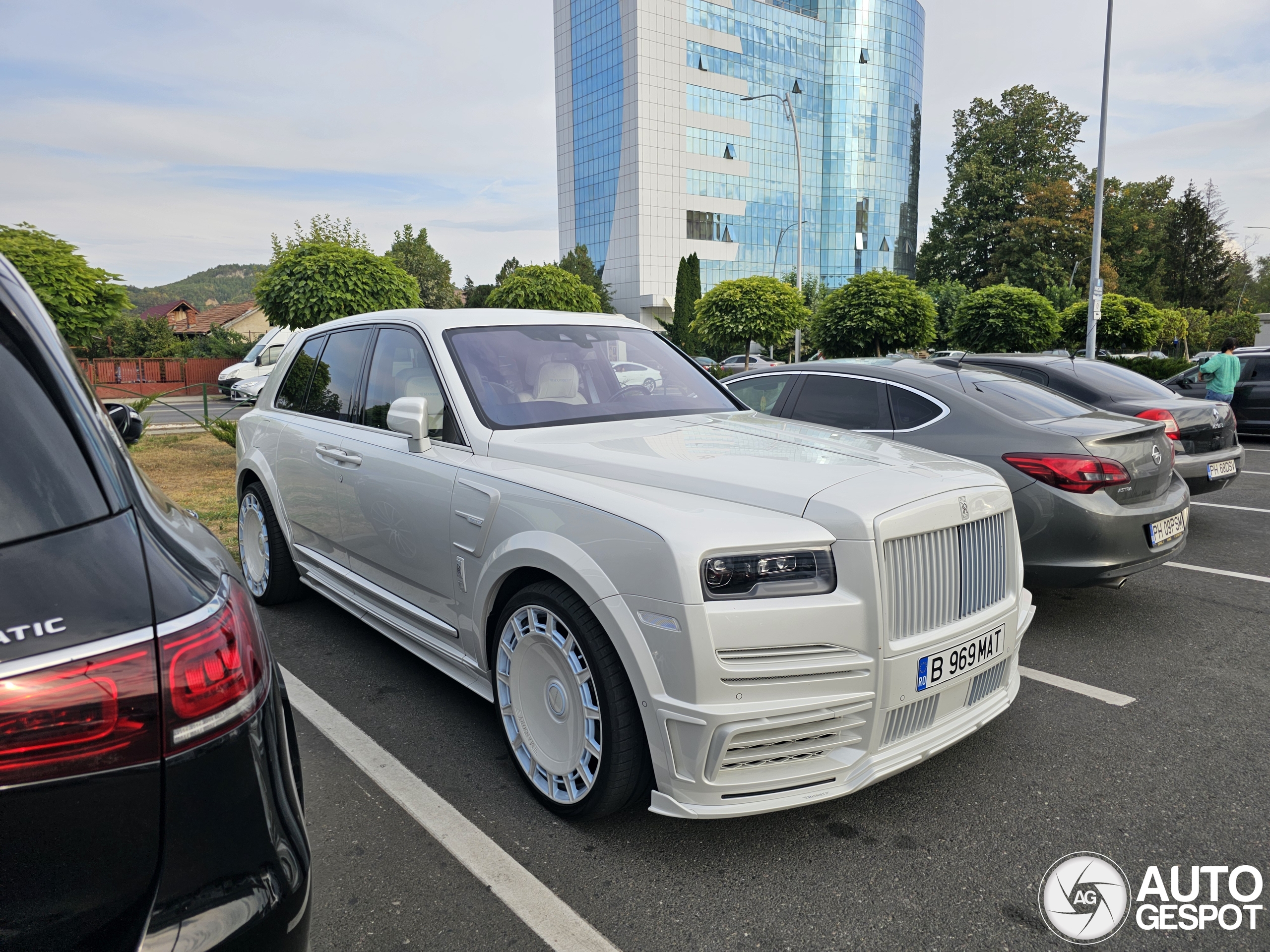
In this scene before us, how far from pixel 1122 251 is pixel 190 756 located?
73.0 meters

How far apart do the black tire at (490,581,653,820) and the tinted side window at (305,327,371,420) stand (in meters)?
1.99

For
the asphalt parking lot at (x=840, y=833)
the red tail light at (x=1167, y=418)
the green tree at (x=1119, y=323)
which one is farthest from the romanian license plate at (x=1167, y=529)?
the green tree at (x=1119, y=323)

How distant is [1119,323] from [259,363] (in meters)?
27.3

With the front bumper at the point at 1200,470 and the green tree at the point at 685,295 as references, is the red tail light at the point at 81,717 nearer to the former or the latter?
the front bumper at the point at 1200,470

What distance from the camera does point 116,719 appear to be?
124cm

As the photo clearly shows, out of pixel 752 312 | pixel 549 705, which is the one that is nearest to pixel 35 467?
pixel 549 705

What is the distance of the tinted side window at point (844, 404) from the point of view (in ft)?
18.2

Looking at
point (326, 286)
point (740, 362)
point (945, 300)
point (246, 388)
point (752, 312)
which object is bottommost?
point (740, 362)

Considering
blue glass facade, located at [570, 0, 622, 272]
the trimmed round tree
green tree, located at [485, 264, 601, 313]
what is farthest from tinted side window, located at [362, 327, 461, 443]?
blue glass facade, located at [570, 0, 622, 272]

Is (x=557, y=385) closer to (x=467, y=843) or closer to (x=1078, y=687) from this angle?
(x=467, y=843)

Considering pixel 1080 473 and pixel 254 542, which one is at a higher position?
pixel 1080 473

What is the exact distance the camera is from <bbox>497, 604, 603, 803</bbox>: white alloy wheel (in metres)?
2.67

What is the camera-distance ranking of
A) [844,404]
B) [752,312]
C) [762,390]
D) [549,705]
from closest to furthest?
[549,705] → [844,404] → [762,390] → [752,312]

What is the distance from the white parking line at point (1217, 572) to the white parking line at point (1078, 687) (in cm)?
228
